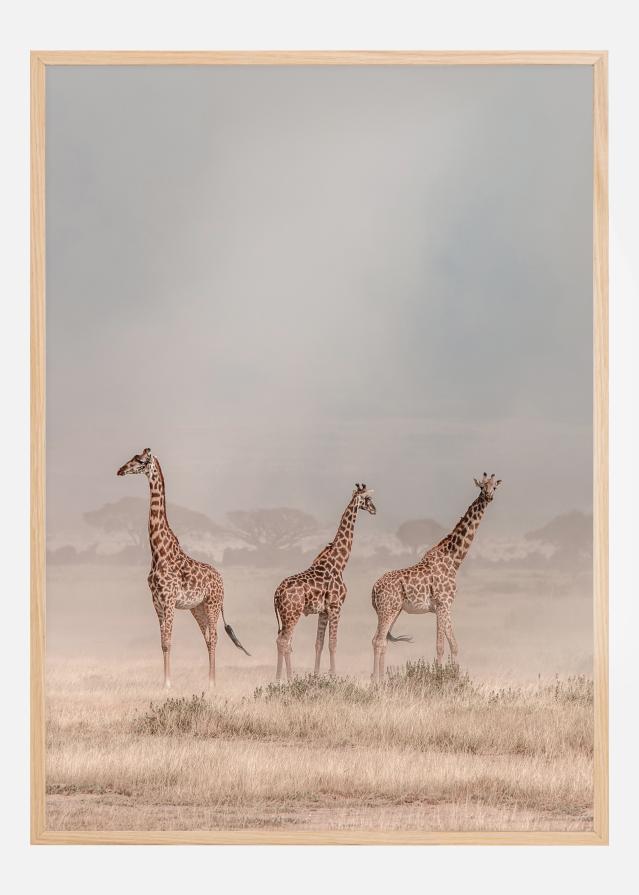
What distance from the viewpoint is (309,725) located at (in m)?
7.57

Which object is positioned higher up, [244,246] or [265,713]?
[244,246]

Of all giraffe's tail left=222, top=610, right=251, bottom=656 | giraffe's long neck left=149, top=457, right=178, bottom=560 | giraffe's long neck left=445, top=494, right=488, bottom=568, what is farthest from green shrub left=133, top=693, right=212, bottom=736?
giraffe's long neck left=445, top=494, right=488, bottom=568

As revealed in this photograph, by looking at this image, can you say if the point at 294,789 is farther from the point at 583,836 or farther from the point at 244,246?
the point at 244,246

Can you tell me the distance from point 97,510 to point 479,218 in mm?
2762

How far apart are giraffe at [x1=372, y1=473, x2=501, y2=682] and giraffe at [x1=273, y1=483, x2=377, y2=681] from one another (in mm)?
246

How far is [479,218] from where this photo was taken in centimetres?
780

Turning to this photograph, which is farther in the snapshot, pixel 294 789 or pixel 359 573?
pixel 359 573

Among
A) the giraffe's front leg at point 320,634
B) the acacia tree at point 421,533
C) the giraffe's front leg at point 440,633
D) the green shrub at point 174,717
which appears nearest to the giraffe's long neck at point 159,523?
the green shrub at point 174,717

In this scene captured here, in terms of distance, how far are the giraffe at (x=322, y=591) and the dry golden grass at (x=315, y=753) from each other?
235mm

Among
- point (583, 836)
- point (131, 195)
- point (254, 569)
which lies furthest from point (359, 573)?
point (131, 195)

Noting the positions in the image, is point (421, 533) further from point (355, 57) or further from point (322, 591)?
point (355, 57)

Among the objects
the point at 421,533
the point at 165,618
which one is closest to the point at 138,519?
the point at 165,618

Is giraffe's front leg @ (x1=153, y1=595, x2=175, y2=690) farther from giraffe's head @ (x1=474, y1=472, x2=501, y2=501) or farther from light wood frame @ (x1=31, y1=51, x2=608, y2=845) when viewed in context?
giraffe's head @ (x1=474, y1=472, x2=501, y2=501)

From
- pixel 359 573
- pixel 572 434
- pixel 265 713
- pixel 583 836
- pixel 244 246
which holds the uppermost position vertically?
pixel 244 246
